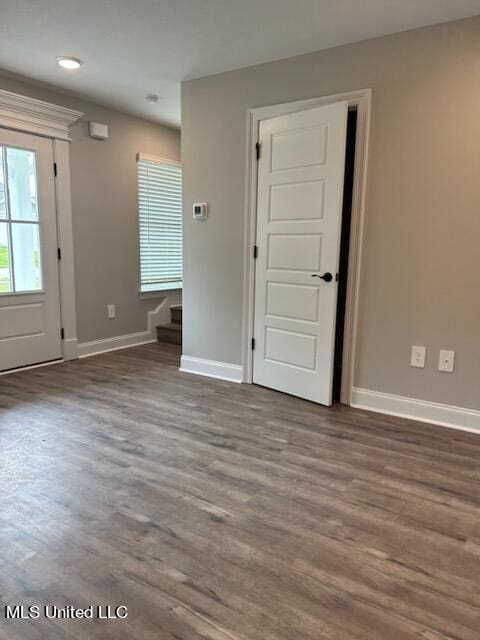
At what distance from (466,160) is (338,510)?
7.02 ft

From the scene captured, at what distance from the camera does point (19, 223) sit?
3721 mm

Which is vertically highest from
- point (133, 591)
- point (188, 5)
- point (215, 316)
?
point (188, 5)

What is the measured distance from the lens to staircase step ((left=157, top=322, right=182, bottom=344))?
499 cm

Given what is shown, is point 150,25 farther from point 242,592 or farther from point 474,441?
point 474,441

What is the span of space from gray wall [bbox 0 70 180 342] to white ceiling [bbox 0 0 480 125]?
30.6 inches

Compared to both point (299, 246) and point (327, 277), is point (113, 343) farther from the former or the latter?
point (327, 277)

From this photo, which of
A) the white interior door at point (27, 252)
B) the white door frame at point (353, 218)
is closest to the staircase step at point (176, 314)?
the white interior door at point (27, 252)

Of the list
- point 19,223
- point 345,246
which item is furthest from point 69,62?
point 345,246

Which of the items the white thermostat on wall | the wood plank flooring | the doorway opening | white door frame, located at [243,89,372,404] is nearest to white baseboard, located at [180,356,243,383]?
white door frame, located at [243,89,372,404]

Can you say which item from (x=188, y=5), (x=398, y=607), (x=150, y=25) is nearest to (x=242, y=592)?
(x=398, y=607)

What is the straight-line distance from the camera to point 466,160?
2602 millimetres

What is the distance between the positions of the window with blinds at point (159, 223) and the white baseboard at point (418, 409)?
296cm

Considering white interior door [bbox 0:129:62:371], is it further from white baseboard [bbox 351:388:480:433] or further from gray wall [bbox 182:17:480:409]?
white baseboard [bbox 351:388:480:433]

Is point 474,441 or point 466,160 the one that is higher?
point 466,160
